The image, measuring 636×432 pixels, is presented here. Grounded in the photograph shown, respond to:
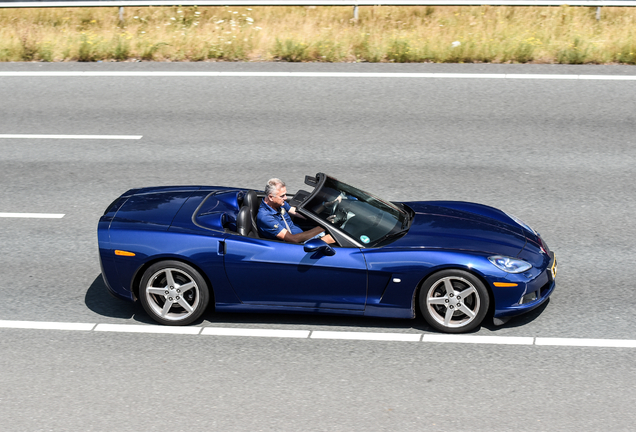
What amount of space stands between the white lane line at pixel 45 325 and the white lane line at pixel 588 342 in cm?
409

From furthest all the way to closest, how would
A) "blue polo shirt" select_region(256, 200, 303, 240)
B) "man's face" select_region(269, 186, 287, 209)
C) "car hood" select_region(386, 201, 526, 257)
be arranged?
"man's face" select_region(269, 186, 287, 209), "blue polo shirt" select_region(256, 200, 303, 240), "car hood" select_region(386, 201, 526, 257)

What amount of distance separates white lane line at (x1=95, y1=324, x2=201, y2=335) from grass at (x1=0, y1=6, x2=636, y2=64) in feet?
27.9

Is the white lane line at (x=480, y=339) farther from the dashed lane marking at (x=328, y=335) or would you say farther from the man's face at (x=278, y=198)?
the man's face at (x=278, y=198)

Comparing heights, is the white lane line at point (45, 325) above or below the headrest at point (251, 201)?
below

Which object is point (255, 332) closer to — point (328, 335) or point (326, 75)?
point (328, 335)

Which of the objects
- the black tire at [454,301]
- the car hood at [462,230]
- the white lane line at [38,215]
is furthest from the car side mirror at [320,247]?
the white lane line at [38,215]

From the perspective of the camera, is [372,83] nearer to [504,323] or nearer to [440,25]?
[440,25]

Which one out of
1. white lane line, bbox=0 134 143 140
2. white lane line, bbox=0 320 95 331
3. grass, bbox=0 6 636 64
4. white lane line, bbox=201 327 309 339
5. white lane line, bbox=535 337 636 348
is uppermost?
grass, bbox=0 6 636 64

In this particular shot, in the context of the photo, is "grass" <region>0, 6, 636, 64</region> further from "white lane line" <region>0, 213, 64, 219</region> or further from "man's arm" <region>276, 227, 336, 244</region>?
"man's arm" <region>276, 227, 336, 244</region>

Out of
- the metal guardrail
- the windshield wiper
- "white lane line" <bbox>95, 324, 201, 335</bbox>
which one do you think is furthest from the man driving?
the metal guardrail

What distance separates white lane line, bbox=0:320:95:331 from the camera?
7441mm

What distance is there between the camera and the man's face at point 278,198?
765 cm

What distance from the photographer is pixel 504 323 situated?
286 inches

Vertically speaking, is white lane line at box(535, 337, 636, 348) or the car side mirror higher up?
the car side mirror
